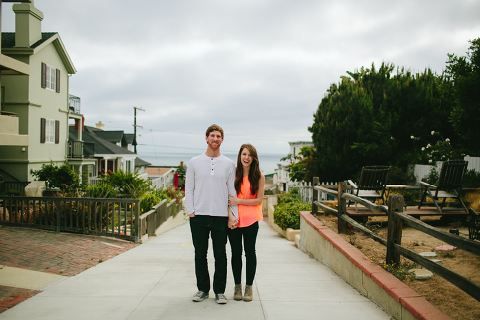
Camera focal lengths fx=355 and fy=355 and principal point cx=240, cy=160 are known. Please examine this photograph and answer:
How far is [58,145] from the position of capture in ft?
70.0

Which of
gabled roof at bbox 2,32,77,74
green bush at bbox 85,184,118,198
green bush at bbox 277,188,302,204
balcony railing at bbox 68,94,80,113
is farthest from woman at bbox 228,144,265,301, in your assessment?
balcony railing at bbox 68,94,80,113

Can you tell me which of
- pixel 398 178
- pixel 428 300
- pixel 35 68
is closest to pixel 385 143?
pixel 398 178

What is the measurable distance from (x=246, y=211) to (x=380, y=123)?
549 inches

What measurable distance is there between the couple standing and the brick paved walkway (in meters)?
2.09

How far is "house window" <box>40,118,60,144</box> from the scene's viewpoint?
63.3 feet

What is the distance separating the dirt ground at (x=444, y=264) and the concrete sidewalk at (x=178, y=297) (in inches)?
21.0

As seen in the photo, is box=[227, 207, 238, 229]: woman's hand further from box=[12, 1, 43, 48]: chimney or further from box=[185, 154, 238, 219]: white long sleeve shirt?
box=[12, 1, 43, 48]: chimney

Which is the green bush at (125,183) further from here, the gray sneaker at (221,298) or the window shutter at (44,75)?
the gray sneaker at (221,298)

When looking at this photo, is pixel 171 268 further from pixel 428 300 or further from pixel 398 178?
pixel 398 178

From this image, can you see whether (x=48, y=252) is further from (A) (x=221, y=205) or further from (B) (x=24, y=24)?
(B) (x=24, y=24)

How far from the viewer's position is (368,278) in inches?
158

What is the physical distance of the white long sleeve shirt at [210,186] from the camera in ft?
12.1

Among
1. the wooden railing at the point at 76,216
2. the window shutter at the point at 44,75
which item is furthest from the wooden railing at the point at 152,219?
the window shutter at the point at 44,75

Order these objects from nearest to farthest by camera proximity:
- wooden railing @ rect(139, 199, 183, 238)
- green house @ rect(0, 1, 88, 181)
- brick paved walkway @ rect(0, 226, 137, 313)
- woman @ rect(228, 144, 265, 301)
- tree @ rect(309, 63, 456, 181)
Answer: woman @ rect(228, 144, 265, 301)
brick paved walkway @ rect(0, 226, 137, 313)
wooden railing @ rect(139, 199, 183, 238)
tree @ rect(309, 63, 456, 181)
green house @ rect(0, 1, 88, 181)
